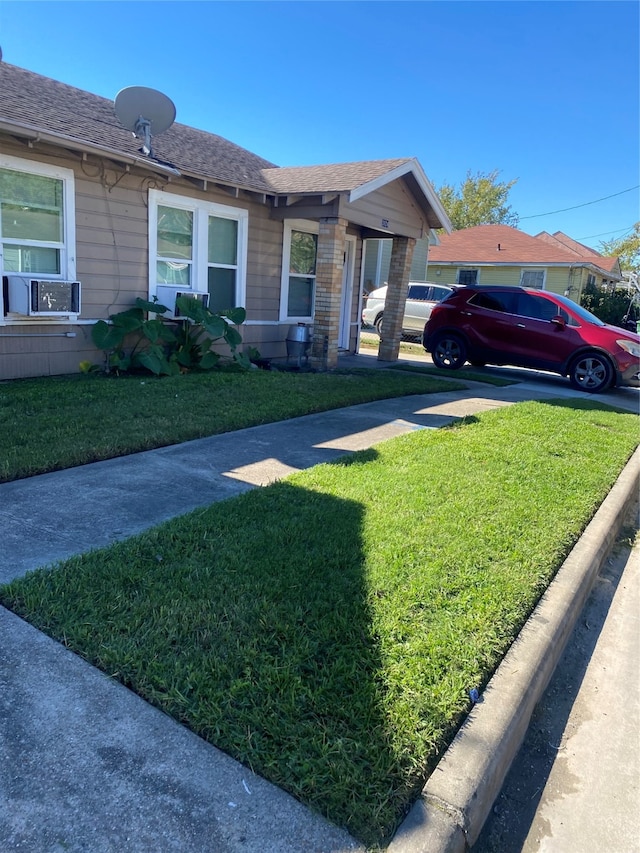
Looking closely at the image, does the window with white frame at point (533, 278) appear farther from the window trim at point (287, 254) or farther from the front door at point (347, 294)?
the window trim at point (287, 254)

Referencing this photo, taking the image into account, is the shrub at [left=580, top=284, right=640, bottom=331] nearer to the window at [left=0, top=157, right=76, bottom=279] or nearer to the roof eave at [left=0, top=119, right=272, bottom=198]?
the roof eave at [left=0, top=119, right=272, bottom=198]

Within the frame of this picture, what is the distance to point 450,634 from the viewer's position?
281cm

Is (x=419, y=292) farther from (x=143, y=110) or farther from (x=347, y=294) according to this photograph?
(x=143, y=110)

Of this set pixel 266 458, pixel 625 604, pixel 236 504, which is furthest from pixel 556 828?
pixel 266 458

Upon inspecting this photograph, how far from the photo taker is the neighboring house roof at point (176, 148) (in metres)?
6.94

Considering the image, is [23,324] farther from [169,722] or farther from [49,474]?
[169,722]

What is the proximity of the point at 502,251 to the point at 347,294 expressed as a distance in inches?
641

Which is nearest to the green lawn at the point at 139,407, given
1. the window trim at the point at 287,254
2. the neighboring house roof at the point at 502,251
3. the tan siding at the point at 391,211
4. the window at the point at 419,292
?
the window trim at the point at 287,254

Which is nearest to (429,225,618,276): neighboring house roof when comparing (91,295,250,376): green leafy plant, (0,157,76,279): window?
(91,295,250,376): green leafy plant

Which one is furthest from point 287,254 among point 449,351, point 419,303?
point 419,303

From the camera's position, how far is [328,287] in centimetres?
988

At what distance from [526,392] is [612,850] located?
8992 millimetres

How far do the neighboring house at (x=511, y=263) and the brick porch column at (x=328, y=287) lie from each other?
59.2ft

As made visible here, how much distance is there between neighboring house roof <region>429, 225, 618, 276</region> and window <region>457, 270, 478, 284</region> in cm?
63
